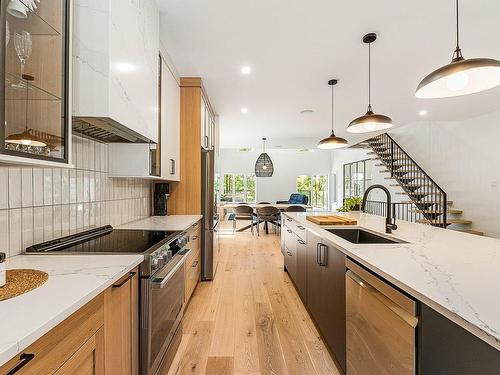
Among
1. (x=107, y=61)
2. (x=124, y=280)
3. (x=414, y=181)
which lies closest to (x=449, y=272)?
(x=124, y=280)

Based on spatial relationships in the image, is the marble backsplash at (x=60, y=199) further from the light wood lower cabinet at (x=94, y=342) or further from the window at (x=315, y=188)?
the window at (x=315, y=188)

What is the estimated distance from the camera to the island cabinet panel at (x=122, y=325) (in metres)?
1.07

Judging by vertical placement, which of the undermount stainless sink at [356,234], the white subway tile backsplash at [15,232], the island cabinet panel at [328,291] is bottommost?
the island cabinet panel at [328,291]

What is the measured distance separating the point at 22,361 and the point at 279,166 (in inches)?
449

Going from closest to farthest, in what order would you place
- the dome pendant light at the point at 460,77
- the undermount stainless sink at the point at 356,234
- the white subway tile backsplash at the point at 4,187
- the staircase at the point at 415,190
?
the white subway tile backsplash at the point at 4,187, the dome pendant light at the point at 460,77, the undermount stainless sink at the point at 356,234, the staircase at the point at 415,190

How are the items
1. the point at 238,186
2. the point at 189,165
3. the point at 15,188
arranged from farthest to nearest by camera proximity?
1. the point at 238,186
2. the point at 189,165
3. the point at 15,188

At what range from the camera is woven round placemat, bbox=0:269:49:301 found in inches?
32.9

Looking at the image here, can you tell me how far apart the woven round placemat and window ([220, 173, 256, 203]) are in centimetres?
1056

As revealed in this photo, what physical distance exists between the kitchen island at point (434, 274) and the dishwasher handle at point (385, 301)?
3cm

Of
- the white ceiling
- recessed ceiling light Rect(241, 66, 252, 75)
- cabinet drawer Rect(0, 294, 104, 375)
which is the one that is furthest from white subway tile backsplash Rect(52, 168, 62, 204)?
recessed ceiling light Rect(241, 66, 252, 75)

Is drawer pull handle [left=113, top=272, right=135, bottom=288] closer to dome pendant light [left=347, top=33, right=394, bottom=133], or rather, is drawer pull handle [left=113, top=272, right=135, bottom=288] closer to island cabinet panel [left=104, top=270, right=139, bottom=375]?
island cabinet panel [left=104, top=270, right=139, bottom=375]

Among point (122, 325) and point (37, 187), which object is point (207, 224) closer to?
point (37, 187)

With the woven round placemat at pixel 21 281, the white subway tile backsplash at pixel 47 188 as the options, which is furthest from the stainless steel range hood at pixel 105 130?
the woven round placemat at pixel 21 281

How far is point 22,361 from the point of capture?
0.64m
